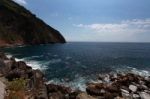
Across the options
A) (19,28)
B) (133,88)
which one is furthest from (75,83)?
(19,28)

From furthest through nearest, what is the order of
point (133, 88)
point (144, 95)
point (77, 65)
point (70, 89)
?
point (77, 65) → point (133, 88) → point (70, 89) → point (144, 95)

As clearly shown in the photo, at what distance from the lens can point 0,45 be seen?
112875mm

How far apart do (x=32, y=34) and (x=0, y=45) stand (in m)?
31.9

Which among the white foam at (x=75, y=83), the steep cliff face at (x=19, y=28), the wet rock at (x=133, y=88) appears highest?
the steep cliff face at (x=19, y=28)

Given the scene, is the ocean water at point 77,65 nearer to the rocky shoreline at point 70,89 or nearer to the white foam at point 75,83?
the white foam at point 75,83

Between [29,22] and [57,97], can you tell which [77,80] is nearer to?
[57,97]

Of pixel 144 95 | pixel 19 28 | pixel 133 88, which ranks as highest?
pixel 19 28

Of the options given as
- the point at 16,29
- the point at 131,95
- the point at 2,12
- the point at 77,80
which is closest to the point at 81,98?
the point at 131,95

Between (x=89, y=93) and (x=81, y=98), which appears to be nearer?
(x=81, y=98)

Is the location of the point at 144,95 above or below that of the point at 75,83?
below

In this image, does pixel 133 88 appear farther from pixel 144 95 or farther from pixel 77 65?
pixel 77 65

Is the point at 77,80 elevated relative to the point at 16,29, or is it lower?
lower

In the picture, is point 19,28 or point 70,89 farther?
point 19,28

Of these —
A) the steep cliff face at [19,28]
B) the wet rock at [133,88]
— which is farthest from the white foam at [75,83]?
the steep cliff face at [19,28]
